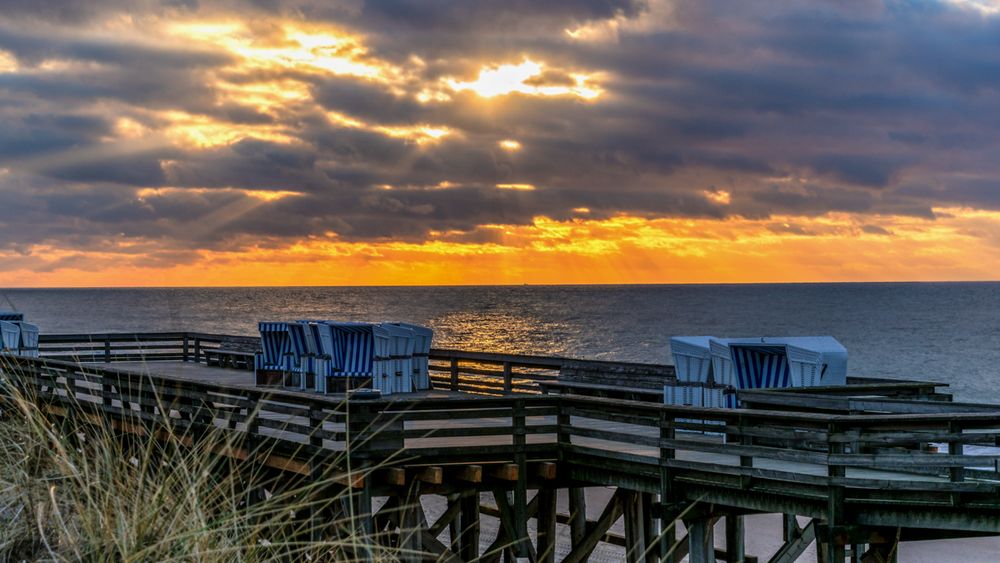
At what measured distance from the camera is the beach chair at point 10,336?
1058 inches

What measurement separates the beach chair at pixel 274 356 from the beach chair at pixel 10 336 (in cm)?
791

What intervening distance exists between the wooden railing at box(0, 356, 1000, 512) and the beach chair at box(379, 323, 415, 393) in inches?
176

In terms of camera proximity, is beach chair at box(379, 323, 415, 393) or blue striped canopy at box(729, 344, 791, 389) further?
beach chair at box(379, 323, 415, 393)

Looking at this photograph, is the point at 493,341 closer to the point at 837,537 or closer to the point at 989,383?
the point at 989,383

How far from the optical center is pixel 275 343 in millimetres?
21938

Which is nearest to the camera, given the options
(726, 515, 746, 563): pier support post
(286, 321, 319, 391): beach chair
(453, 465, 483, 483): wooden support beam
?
(453, 465, 483, 483): wooden support beam

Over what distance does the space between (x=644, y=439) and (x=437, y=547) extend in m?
2.98

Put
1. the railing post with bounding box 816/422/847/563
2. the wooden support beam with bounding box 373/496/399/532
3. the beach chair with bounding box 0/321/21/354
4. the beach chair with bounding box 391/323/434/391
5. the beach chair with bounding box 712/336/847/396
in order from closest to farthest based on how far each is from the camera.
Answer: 1. the railing post with bounding box 816/422/847/563
2. the wooden support beam with bounding box 373/496/399/532
3. the beach chair with bounding box 712/336/847/396
4. the beach chair with bounding box 391/323/434/391
5. the beach chair with bounding box 0/321/21/354

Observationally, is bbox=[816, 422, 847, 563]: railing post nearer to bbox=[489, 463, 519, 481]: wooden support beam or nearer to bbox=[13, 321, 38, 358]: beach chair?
bbox=[489, 463, 519, 481]: wooden support beam

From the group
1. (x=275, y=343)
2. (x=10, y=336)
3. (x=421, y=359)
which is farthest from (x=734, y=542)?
(x=10, y=336)

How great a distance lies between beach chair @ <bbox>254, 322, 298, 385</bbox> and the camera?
2155 cm

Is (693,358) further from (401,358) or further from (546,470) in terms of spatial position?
(401,358)

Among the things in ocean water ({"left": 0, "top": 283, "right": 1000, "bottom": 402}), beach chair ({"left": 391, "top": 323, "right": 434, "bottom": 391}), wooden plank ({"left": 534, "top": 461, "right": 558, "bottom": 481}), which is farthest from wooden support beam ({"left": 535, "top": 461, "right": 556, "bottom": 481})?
ocean water ({"left": 0, "top": 283, "right": 1000, "bottom": 402})

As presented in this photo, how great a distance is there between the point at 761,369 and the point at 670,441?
3.16 metres
